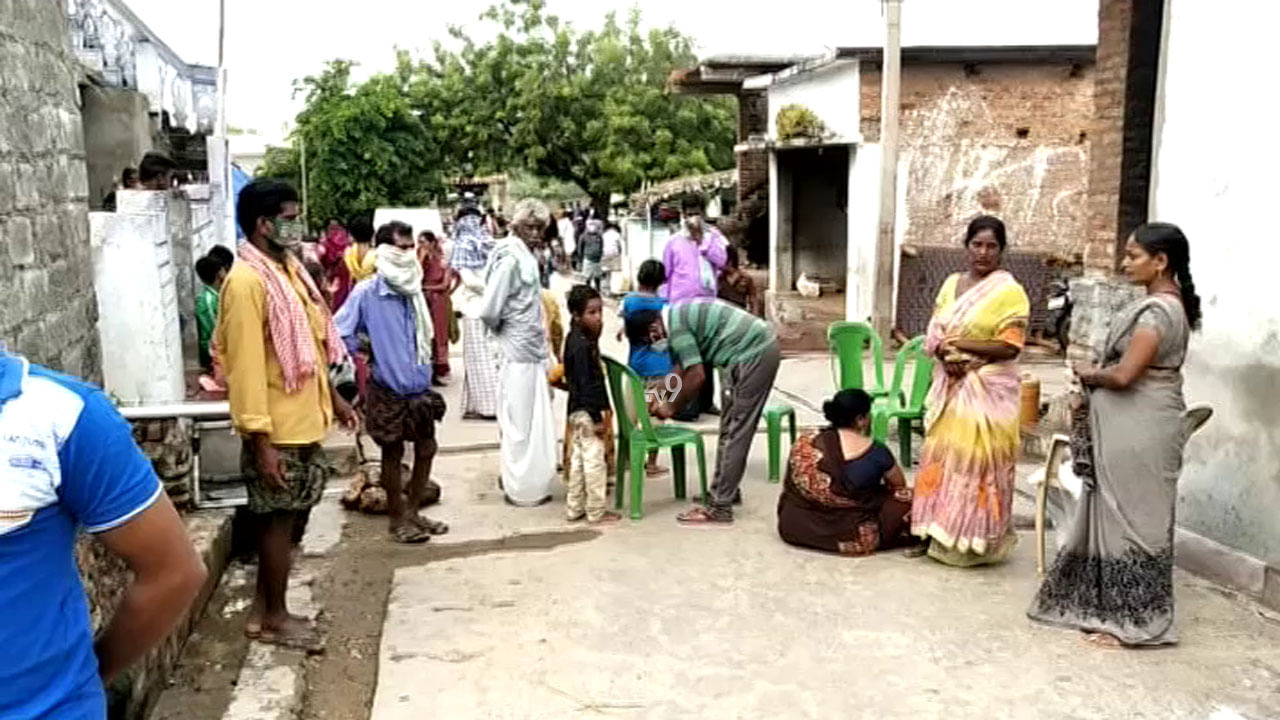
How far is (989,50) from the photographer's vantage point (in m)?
12.8

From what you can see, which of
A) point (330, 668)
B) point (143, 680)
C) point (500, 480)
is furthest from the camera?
point (500, 480)

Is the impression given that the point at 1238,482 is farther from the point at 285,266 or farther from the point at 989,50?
the point at 989,50

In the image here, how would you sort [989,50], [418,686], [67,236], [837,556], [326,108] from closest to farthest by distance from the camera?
[418,686] < [67,236] < [837,556] < [989,50] < [326,108]

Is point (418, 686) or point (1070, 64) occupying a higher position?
point (1070, 64)

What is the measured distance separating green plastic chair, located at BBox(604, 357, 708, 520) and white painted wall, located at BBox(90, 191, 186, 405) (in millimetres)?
2330

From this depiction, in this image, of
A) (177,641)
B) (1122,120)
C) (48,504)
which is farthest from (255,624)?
(1122,120)

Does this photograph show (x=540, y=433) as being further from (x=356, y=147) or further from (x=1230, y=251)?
(x=356, y=147)

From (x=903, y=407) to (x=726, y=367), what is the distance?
175cm

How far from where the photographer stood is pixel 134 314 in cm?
561

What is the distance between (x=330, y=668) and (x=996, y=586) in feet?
9.69

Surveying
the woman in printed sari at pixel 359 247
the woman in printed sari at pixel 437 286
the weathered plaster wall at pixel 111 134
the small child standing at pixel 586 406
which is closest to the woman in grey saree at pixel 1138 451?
the small child standing at pixel 586 406

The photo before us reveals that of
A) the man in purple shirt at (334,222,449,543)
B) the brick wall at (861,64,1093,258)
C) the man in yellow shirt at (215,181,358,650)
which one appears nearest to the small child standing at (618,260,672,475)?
the man in purple shirt at (334,222,449,543)

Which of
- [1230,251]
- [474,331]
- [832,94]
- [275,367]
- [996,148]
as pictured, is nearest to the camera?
[275,367]

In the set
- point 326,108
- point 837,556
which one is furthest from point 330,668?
point 326,108
